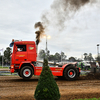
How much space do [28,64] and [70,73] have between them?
381 centimetres

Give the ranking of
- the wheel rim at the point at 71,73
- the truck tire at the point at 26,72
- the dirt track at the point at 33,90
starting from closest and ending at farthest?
the dirt track at the point at 33,90, the truck tire at the point at 26,72, the wheel rim at the point at 71,73

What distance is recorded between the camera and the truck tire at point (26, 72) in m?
12.5

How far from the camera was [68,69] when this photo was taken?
43.0 ft

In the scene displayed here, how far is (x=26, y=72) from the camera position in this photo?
12.6 metres

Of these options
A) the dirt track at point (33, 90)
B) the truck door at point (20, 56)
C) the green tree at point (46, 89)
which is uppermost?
the truck door at point (20, 56)

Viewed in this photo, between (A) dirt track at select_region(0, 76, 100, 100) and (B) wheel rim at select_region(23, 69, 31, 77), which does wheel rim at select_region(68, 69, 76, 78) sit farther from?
(B) wheel rim at select_region(23, 69, 31, 77)

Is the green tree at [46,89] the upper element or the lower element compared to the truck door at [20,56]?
lower

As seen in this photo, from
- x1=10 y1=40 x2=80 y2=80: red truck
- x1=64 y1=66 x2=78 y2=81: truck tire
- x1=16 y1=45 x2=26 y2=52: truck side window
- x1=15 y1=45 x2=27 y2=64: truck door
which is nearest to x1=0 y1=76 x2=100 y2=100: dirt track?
x1=10 y1=40 x2=80 y2=80: red truck

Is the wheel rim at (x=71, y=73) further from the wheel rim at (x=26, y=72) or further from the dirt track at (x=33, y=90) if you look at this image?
the wheel rim at (x=26, y=72)

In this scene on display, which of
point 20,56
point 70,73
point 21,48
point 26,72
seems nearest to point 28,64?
point 26,72

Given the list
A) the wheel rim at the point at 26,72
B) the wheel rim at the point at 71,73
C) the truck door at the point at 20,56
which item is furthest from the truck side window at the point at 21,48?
the wheel rim at the point at 71,73

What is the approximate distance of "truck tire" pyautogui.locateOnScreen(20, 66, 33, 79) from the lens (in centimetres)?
1253

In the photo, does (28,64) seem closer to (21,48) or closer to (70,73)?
(21,48)

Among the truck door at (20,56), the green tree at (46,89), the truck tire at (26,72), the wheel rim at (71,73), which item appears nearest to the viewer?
the green tree at (46,89)
